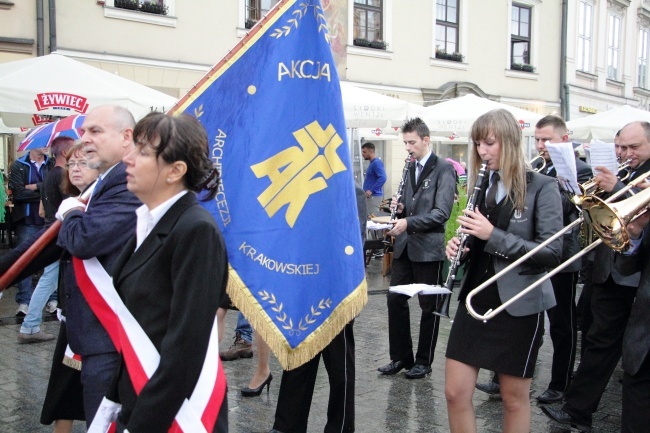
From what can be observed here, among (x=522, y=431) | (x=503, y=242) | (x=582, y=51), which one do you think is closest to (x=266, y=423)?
(x=522, y=431)

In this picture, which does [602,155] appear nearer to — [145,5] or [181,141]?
[181,141]

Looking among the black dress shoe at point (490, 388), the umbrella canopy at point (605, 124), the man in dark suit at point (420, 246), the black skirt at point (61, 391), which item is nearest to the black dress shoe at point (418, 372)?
the man in dark suit at point (420, 246)

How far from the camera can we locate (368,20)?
18.6 m

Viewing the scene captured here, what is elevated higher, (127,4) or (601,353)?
(127,4)

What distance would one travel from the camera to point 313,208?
346cm

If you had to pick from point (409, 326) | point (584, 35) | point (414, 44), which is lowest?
point (409, 326)

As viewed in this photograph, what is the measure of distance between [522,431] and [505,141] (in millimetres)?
1447

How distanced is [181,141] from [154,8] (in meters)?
13.1

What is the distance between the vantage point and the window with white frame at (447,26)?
20.1m

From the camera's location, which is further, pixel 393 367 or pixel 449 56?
pixel 449 56

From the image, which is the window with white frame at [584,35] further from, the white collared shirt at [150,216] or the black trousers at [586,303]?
the white collared shirt at [150,216]

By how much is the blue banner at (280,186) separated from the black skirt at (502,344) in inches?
23.8

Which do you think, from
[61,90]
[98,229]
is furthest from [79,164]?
[61,90]

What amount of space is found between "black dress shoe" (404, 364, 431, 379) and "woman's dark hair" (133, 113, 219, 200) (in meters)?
3.70
